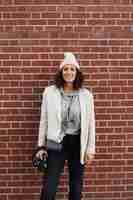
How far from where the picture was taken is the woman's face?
4.45m

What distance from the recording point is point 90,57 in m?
5.16

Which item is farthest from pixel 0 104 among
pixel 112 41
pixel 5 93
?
pixel 112 41

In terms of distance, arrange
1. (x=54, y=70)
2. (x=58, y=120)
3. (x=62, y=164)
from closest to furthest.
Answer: (x=58, y=120), (x=62, y=164), (x=54, y=70)

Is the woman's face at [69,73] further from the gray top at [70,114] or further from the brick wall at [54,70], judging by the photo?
the brick wall at [54,70]

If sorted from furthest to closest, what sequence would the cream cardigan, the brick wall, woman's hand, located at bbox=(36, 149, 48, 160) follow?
the brick wall < woman's hand, located at bbox=(36, 149, 48, 160) < the cream cardigan

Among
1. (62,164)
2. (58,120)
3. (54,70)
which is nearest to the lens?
(58,120)

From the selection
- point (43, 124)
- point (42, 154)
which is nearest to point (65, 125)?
point (43, 124)

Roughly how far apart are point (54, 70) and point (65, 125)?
2.99 feet

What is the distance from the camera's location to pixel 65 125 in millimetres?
4457

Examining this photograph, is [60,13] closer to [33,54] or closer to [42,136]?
[33,54]

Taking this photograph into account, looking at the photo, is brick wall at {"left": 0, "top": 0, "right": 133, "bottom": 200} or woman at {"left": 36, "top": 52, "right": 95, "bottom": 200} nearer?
woman at {"left": 36, "top": 52, "right": 95, "bottom": 200}

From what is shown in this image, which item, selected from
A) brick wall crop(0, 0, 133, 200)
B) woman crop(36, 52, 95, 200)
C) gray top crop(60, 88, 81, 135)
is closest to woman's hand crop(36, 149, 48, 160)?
woman crop(36, 52, 95, 200)

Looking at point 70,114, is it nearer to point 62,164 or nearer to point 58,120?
point 58,120

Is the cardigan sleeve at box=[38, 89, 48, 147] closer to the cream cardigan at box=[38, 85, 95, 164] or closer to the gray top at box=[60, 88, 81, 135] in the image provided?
the cream cardigan at box=[38, 85, 95, 164]
